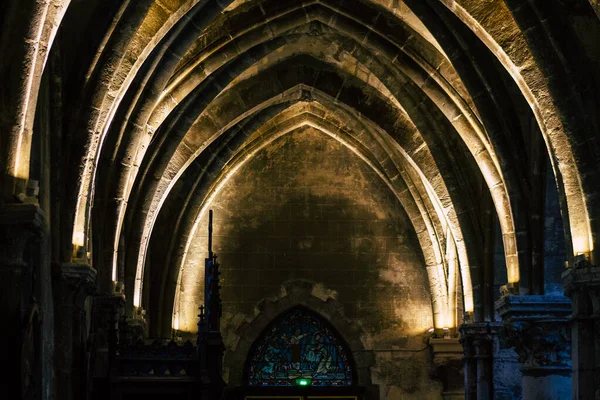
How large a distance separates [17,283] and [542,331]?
6.40 meters

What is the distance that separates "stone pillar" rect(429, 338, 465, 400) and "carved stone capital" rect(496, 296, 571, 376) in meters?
5.99

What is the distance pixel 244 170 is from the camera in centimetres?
2044

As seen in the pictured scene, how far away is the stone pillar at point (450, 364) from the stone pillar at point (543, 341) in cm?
598

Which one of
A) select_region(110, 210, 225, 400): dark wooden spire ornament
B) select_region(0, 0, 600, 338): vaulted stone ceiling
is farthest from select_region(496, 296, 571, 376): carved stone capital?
select_region(110, 210, 225, 400): dark wooden spire ornament

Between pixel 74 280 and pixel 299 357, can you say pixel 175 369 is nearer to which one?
pixel 74 280

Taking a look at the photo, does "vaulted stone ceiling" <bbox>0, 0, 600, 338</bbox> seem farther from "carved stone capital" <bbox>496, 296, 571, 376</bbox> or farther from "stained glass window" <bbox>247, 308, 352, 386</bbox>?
"stained glass window" <bbox>247, 308, 352, 386</bbox>

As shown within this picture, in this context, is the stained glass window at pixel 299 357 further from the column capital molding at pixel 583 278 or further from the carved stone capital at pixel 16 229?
the carved stone capital at pixel 16 229

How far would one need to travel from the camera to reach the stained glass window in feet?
65.4

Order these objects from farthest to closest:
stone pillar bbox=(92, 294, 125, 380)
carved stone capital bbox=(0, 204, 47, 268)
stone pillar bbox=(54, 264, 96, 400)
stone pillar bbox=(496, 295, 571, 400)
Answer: stone pillar bbox=(92, 294, 125, 380) → stone pillar bbox=(496, 295, 571, 400) → stone pillar bbox=(54, 264, 96, 400) → carved stone capital bbox=(0, 204, 47, 268)

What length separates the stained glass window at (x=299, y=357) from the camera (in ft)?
65.4

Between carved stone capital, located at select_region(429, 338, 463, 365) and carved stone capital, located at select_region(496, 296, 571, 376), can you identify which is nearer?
carved stone capital, located at select_region(496, 296, 571, 376)

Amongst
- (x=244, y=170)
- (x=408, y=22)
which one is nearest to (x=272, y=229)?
(x=244, y=170)

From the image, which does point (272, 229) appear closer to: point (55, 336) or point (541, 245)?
point (541, 245)

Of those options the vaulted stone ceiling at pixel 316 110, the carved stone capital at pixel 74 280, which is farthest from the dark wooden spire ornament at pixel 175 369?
the vaulted stone ceiling at pixel 316 110
